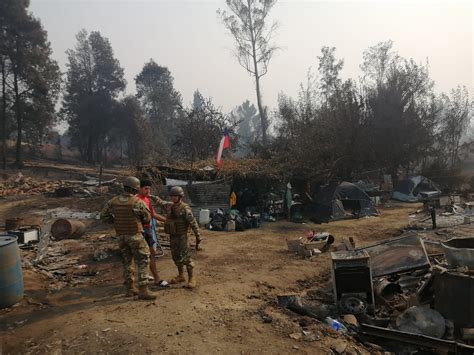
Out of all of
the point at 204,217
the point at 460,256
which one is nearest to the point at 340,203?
the point at 204,217

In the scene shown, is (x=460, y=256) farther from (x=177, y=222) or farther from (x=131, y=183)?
(x=131, y=183)

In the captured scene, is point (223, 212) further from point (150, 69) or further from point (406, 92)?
point (150, 69)

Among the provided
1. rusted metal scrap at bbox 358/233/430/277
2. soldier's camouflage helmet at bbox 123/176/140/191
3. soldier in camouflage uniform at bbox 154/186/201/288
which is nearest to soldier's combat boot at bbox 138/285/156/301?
soldier in camouflage uniform at bbox 154/186/201/288

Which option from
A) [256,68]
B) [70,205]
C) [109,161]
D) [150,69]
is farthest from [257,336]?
[150,69]

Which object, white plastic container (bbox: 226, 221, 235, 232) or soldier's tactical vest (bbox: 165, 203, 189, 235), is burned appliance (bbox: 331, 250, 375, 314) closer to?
soldier's tactical vest (bbox: 165, 203, 189, 235)

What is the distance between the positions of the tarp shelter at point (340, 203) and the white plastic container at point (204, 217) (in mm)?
4175

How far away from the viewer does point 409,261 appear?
21.2 ft

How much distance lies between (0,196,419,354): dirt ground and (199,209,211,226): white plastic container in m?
4.29

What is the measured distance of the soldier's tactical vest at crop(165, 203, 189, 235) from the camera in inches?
249

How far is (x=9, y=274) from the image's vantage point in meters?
5.36

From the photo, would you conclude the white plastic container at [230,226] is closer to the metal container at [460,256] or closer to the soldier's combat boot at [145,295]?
the soldier's combat boot at [145,295]

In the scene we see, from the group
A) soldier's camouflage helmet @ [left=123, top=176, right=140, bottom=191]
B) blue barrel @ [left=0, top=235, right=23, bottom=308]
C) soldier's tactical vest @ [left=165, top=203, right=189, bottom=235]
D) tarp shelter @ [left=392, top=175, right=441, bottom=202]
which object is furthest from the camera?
tarp shelter @ [left=392, top=175, right=441, bottom=202]

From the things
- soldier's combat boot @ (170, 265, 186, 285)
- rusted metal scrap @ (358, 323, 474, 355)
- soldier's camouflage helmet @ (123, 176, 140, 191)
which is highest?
soldier's camouflage helmet @ (123, 176, 140, 191)

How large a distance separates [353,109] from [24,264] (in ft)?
68.9
